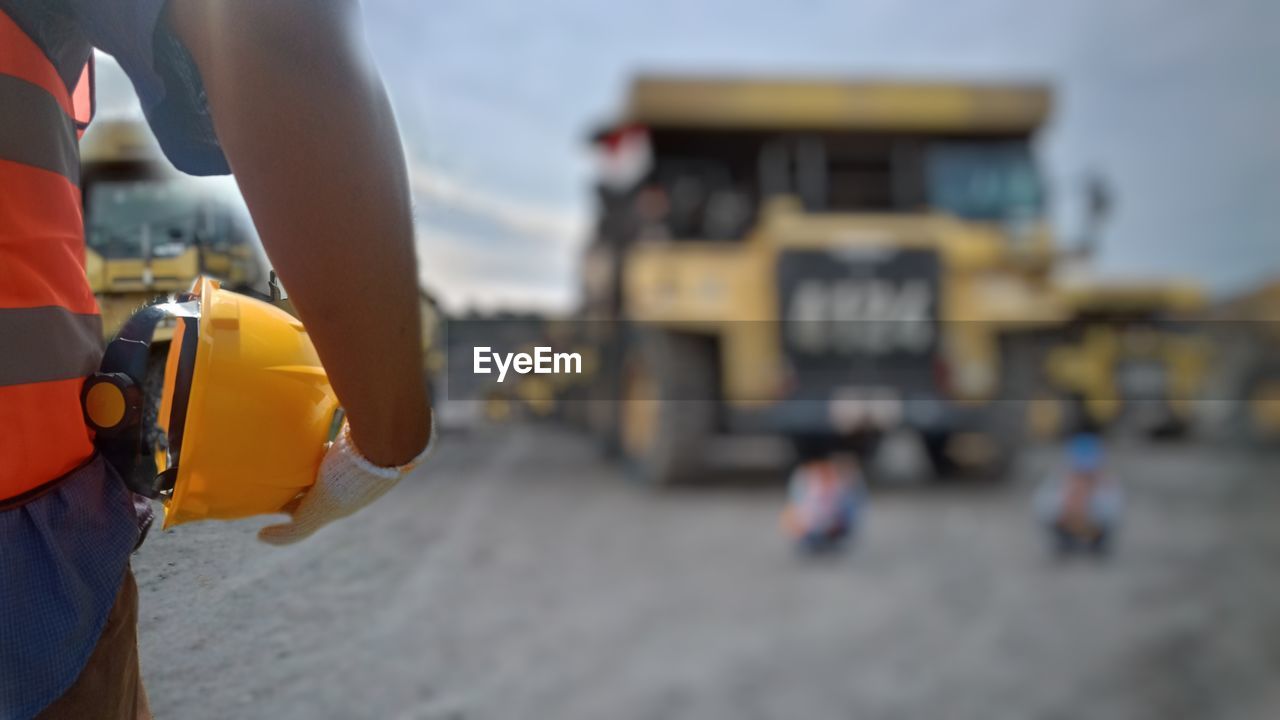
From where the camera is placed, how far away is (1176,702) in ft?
8.00

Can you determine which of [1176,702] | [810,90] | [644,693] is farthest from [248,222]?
[810,90]

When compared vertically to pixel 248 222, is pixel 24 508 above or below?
below

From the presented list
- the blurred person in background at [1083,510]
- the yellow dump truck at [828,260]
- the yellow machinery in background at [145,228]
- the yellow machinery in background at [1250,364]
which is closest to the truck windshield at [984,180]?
the yellow dump truck at [828,260]

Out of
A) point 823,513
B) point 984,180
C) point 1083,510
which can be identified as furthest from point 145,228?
point 984,180

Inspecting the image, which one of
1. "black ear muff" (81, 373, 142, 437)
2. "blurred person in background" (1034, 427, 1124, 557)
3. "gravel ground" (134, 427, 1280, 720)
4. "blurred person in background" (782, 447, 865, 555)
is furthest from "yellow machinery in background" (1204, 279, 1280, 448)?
"black ear muff" (81, 373, 142, 437)

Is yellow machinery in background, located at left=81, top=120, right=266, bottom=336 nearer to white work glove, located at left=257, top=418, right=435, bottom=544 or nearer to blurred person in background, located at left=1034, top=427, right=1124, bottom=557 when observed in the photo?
white work glove, located at left=257, top=418, right=435, bottom=544

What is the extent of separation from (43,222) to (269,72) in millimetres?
139

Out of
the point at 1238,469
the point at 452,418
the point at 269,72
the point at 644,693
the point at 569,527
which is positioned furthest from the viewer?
the point at 1238,469

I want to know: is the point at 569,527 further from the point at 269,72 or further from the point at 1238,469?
the point at 269,72

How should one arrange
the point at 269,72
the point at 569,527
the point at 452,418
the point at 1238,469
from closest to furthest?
the point at 269,72 < the point at 452,418 < the point at 569,527 < the point at 1238,469

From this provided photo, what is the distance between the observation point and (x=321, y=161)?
1.48ft

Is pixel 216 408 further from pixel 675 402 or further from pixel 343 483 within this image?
pixel 675 402

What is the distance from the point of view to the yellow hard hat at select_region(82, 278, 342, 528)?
0.48 m

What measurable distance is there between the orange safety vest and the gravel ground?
0.30ft
